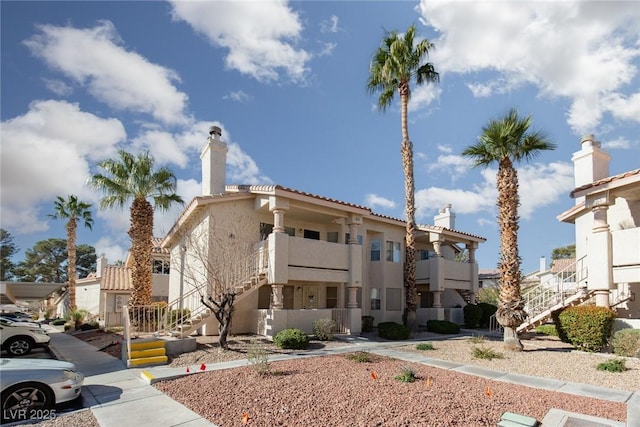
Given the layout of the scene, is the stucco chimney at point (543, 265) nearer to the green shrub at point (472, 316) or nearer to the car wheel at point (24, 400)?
the green shrub at point (472, 316)

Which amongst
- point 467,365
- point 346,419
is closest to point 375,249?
point 467,365

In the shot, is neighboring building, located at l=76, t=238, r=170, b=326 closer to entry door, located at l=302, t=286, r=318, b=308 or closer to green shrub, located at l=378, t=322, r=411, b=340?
entry door, located at l=302, t=286, r=318, b=308

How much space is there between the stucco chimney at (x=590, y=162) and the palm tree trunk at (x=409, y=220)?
289 inches

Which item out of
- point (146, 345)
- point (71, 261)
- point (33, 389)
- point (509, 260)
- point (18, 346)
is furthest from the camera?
point (71, 261)

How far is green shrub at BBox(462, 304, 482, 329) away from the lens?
24000 mm

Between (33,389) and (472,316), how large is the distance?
22561 millimetres

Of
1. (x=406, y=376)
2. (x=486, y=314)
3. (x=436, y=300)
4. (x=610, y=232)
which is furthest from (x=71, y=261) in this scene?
(x=610, y=232)

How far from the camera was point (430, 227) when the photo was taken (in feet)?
77.3

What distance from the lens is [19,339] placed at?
49.9ft

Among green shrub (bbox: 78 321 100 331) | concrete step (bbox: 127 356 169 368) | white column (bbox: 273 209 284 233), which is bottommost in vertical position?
green shrub (bbox: 78 321 100 331)

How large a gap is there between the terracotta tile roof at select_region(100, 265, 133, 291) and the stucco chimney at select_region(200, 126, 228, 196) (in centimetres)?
1660

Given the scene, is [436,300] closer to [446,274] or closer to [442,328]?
[446,274]

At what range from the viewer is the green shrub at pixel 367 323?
20.3 m

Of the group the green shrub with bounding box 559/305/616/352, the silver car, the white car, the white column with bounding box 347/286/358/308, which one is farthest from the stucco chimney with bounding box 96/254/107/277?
the green shrub with bounding box 559/305/616/352
